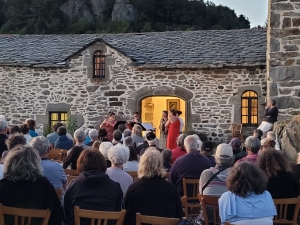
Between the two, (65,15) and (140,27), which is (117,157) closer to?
(140,27)

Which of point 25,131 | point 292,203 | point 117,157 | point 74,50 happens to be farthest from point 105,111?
point 292,203

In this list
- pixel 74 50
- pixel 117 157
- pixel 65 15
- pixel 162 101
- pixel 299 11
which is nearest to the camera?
pixel 117 157

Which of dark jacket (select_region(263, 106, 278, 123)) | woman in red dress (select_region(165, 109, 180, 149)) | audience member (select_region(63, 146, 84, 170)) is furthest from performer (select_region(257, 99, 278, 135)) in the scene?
audience member (select_region(63, 146, 84, 170))

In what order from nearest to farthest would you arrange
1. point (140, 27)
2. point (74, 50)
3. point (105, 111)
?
point (105, 111) → point (74, 50) → point (140, 27)

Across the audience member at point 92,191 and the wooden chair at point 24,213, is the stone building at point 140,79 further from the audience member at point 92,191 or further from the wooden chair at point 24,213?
the wooden chair at point 24,213

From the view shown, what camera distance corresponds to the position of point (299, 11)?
12.9m

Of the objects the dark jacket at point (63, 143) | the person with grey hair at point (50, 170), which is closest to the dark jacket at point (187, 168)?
the person with grey hair at point (50, 170)

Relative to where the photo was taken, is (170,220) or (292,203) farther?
(292,203)

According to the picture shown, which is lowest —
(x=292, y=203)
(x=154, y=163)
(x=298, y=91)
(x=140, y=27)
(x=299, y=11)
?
(x=292, y=203)

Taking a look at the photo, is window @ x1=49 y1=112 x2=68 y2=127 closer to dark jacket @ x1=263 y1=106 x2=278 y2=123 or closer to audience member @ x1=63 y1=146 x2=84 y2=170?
dark jacket @ x1=263 y1=106 x2=278 y2=123

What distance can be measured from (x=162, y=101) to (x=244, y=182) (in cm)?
1664

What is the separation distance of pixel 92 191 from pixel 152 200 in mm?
568

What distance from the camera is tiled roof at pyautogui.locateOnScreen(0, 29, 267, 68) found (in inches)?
667

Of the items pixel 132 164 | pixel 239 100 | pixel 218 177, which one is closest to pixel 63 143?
pixel 132 164
